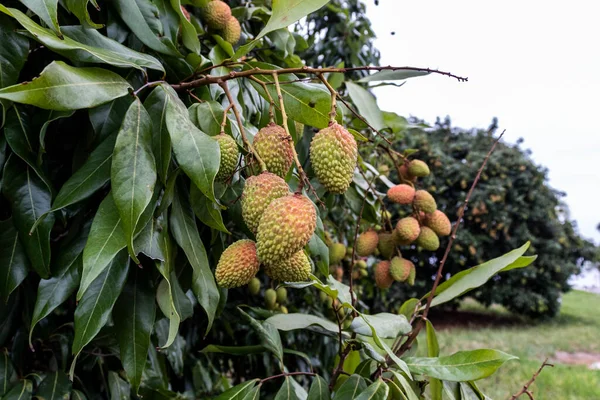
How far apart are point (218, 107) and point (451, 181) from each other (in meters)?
5.84

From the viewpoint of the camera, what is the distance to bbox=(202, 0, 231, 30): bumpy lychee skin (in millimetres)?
1201

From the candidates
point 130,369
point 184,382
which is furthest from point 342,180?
point 184,382

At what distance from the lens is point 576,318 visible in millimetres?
7371

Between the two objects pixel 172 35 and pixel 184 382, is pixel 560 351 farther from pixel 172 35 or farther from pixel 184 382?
pixel 172 35

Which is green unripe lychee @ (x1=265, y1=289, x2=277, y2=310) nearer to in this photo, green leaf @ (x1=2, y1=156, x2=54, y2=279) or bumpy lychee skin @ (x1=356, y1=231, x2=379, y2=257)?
bumpy lychee skin @ (x1=356, y1=231, x2=379, y2=257)

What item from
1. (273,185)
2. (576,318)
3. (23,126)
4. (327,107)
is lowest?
(576,318)

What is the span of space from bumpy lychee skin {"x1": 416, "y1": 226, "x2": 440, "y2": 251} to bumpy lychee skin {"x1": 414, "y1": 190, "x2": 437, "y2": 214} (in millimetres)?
61

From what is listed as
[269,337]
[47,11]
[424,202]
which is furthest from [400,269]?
[47,11]

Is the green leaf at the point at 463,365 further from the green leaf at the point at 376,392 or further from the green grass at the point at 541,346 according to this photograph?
the green grass at the point at 541,346

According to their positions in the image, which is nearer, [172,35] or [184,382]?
[172,35]

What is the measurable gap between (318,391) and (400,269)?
27.4 inches

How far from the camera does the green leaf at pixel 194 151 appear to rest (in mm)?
656

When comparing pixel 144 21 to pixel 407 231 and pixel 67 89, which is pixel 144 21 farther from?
pixel 407 231

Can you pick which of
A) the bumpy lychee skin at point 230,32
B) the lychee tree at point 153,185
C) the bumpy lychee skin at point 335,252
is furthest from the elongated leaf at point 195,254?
the bumpy lychee skin at point 335,252
